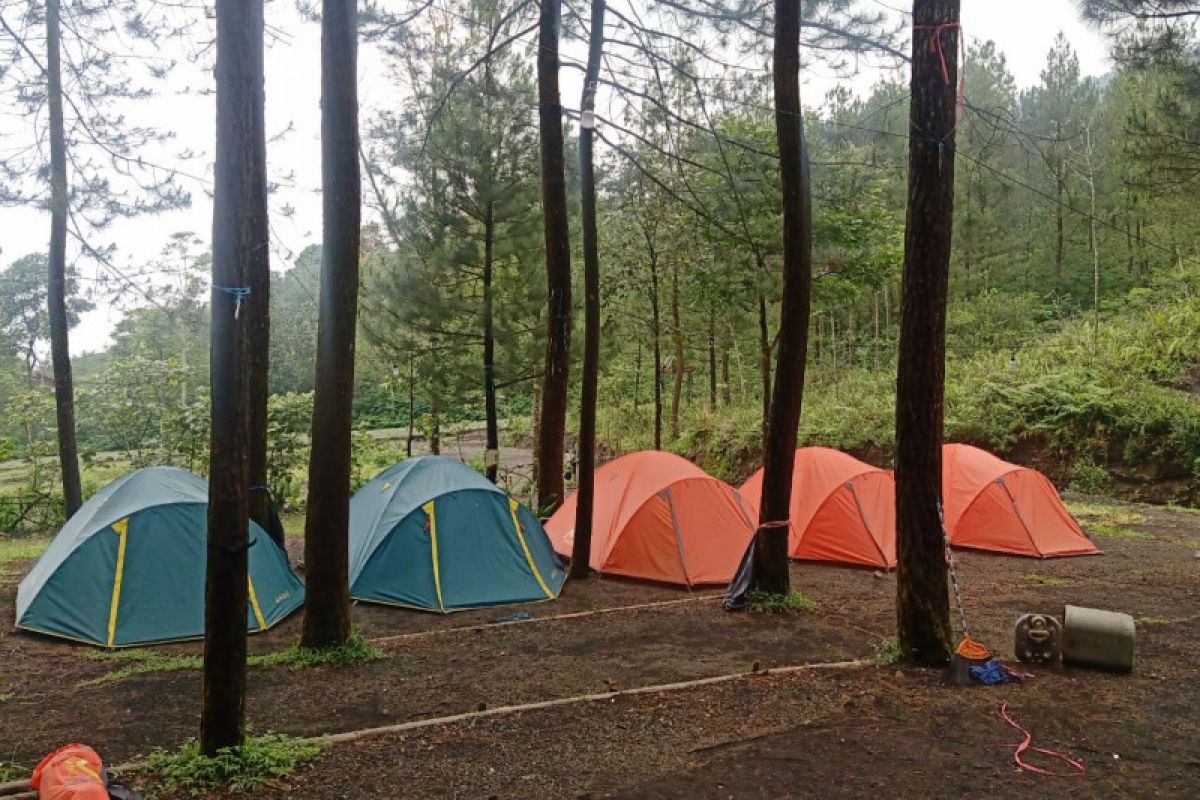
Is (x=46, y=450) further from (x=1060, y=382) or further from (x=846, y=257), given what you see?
(x=1060, y=382)

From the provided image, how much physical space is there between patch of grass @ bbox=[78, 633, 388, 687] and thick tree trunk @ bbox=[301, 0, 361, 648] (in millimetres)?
106

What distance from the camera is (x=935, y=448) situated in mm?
5695

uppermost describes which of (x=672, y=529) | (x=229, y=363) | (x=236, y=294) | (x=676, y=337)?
(x=676, y=337)

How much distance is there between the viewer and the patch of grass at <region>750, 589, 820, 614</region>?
7703mm

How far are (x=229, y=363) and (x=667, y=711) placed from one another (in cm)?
335

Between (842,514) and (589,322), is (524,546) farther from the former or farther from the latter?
(842,514)

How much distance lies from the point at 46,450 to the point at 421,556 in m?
11.4

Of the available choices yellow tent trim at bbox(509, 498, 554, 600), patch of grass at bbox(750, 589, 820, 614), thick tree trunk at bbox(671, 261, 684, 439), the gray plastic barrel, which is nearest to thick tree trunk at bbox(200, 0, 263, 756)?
yellow tent trim at bbox(509, 498, 554, 600)

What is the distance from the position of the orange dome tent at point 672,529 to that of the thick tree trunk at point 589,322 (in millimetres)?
479

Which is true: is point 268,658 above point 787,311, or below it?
below

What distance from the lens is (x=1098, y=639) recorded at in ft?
18.2

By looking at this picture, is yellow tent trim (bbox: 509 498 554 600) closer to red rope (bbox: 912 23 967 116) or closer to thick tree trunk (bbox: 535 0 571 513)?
thick tree trunk (bbox: 535 0 571 513)

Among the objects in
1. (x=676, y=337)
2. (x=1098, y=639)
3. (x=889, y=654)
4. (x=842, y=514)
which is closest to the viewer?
(x=1098, y=639)

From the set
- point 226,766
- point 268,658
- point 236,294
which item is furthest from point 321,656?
point 236,294
